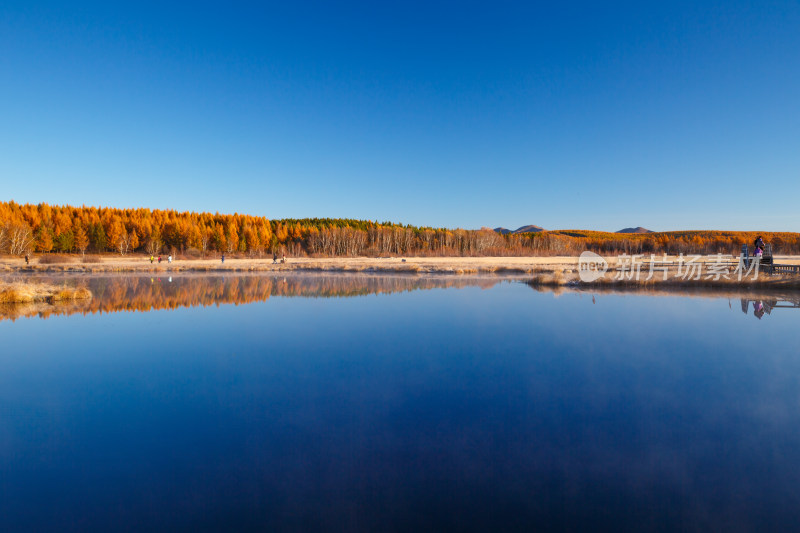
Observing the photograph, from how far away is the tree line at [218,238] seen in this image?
71.4m

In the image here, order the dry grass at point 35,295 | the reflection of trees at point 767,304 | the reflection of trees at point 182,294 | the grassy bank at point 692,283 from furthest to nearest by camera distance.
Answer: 1. the grassy bank at point 692,283
2. the dry grass at point 35,295
3. the reflection of trees at point 182,294
4. the reflection of trees at point 767,304

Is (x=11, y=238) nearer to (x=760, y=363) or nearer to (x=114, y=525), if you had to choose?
(x=114, y=525)

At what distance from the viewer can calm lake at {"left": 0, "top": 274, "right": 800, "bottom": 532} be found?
3.93 meters

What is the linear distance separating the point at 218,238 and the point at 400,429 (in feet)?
288

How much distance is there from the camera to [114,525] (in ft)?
12.4

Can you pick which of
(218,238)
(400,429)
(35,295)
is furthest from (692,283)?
(218,238)

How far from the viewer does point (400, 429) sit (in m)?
5.65

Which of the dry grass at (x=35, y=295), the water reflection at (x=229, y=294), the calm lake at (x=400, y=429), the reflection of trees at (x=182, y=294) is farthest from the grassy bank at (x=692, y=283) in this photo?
the dry grass at (x=35, y=295)

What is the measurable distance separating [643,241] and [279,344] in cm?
14168

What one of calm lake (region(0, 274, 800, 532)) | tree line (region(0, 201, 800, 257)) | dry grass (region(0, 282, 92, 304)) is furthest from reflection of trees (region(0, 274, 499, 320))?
tree line (region(0, 201, 800, 257))

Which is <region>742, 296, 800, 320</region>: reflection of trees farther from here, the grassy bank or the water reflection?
the grassy bank

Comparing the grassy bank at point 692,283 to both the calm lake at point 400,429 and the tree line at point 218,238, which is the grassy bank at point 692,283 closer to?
the calm lake at point 400,429

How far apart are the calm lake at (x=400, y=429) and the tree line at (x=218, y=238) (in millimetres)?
68967

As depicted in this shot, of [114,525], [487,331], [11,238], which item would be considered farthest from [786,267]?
[11,238]
